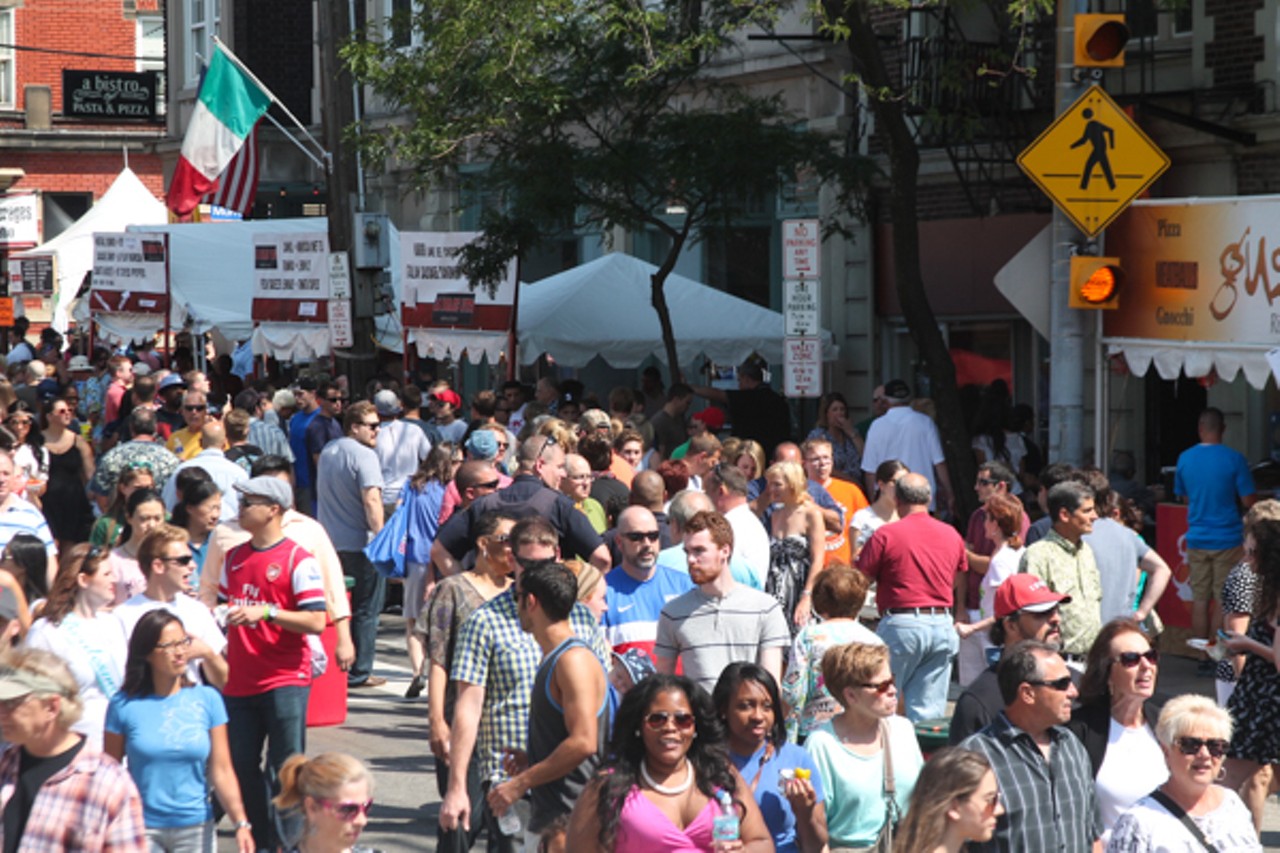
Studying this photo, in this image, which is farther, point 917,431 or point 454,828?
point 917,431

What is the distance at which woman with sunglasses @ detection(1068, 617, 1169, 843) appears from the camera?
656cm

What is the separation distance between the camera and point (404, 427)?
15516mm

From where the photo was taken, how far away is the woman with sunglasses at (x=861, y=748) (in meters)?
6.28

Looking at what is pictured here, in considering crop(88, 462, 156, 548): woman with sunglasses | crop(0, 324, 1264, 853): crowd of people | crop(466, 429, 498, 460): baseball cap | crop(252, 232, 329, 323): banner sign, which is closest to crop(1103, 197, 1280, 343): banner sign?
crop(0, 324, 1264, 853): crowd of people

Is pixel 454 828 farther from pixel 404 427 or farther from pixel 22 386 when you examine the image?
pixel 22 386

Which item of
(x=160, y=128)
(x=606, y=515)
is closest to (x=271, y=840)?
(x=606, y=515)

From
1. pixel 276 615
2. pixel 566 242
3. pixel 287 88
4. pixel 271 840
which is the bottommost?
pixel 271 840

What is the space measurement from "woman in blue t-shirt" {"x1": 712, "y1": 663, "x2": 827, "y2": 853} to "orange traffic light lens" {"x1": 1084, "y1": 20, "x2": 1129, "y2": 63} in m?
6.31

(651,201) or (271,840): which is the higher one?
(651,201)

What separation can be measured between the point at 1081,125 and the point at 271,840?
6.71 metres

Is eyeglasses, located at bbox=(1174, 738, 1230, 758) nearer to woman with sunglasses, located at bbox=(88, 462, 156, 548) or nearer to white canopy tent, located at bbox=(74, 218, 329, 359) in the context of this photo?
woman with sunglasses, located at bbox=(88, 462, 156, 548)

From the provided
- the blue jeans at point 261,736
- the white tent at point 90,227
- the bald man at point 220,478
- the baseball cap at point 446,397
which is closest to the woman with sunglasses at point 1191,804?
the blue jeans at point 261,736

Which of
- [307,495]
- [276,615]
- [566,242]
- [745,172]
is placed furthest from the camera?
[566,242]

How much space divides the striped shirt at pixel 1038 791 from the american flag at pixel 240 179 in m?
21.0
